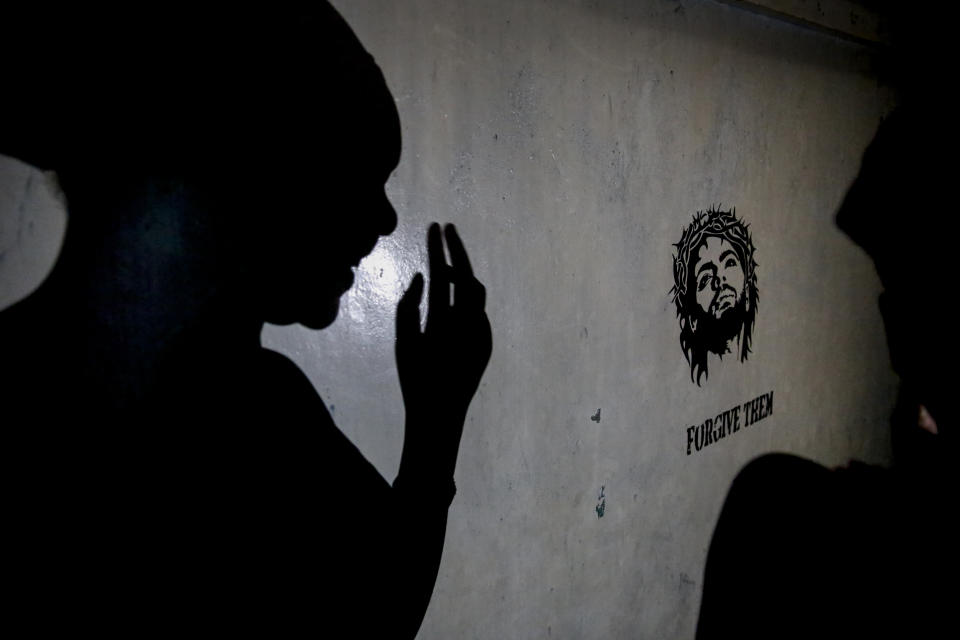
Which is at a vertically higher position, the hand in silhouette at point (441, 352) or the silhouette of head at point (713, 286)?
the silhouette of head at point (713, 286)

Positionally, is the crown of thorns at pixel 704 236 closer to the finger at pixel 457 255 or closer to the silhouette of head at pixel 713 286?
the silhouette of head at pixel 713 286

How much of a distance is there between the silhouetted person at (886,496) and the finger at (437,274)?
157 cm

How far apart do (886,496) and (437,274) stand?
2977 mm

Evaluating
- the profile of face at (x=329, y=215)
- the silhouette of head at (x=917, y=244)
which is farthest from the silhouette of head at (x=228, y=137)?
the silhouette of head at (x=917, y=244)

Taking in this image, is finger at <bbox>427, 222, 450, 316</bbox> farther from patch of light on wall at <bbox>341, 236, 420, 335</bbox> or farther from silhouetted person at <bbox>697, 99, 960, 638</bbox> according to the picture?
silhouetted person at <bbox>697, 99, 960, 638</bbox>

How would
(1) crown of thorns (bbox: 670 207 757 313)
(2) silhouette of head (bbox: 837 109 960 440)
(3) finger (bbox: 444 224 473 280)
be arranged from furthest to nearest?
1. (2) silhouette of head (bbox: 837 109 960 440)
2. (1) crown of thorns (bbox: 670 207 757 313)
3. (3) finger (bbox: 444 224 473 280)

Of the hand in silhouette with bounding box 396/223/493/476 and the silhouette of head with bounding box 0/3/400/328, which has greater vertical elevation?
the silhouette of head with bounding box 0/3/400/328

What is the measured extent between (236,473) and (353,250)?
524mm

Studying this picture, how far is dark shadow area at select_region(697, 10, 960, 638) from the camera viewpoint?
7.78 feet

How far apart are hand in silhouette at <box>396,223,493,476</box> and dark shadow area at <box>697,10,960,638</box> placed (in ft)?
4.64

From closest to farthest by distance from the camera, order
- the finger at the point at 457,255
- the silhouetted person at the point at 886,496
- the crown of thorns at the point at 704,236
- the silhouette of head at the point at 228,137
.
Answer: the silhouette of head at the point at 228,137 < the finger at the point at 457,255 < the crown of thorns at the point at 704,236 < the silhouetted person at the point at 886,496

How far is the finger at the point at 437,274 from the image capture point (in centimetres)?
136

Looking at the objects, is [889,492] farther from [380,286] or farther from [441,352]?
[380,286]

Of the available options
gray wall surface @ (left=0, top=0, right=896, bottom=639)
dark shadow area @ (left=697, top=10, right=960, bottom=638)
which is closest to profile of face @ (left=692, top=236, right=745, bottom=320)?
gray wall surface @ (left=0, top=0, right=896, bottom=639)
